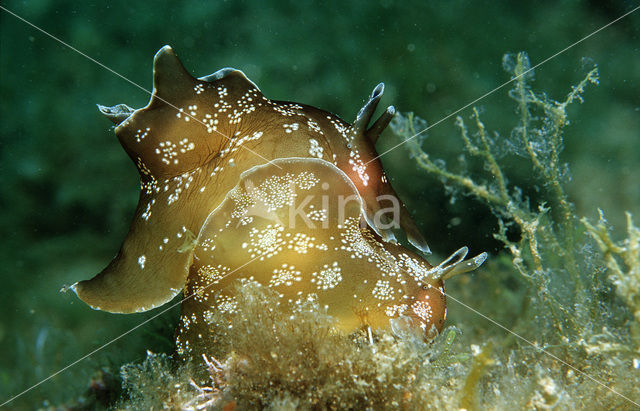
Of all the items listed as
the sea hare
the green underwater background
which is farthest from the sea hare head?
the green underwater background

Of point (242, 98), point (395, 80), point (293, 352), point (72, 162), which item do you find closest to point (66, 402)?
point (72, 162)

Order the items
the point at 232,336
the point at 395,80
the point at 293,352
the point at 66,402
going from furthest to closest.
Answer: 1. the point at 395,80
2. the point at 66,402
3. the point at 232,336
4. the point at 293,352

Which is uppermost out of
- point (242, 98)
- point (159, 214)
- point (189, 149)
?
point (242, 98)

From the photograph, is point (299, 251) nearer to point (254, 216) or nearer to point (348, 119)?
point (254, 216)

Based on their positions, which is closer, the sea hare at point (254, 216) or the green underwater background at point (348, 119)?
the sea hare at point (254, 216)

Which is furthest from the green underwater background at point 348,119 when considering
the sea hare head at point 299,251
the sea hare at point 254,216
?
the sea hare head at point 299,251

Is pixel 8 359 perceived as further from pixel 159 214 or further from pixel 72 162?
pixel 159 214

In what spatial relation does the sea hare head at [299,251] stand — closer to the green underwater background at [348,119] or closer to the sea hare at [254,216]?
the sea hare at [254,216]
